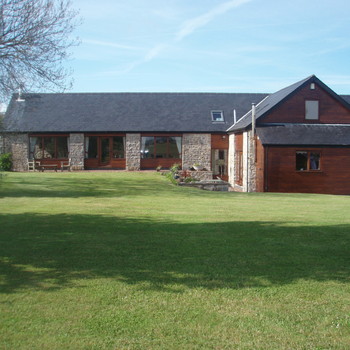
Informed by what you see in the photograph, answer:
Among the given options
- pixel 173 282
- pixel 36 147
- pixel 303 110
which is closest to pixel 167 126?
pixel 36 147

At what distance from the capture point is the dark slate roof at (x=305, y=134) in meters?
24.6

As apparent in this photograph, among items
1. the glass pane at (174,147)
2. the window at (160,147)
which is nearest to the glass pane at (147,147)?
the window at (160,147)

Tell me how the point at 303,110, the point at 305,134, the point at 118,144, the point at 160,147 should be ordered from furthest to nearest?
1. the point at 118,144
2. the point at 160,147
3. the point at 303,110
4. the point at 305,134

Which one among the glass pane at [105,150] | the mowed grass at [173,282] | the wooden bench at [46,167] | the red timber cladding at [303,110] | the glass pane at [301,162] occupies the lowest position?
the mowed grass at [173,282]

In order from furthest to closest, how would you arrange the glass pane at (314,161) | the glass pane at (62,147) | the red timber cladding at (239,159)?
the glass pane at (62,147) < the red timber cladding at (239,159) < the glass pane at (314,161)

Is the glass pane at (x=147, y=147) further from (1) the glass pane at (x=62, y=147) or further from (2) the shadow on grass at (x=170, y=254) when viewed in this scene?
(2) the shadow on grass at (x=170, y=254)

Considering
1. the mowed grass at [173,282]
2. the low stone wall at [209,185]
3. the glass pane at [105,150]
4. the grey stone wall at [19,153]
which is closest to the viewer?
the mowed grass at [173,282]

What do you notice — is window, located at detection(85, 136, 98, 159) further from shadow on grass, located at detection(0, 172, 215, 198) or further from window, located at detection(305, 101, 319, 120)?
window, located at detection(305, 101, 319, 120)

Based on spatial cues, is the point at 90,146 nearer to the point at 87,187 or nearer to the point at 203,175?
the point at 203,175

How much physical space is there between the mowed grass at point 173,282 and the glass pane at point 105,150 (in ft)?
76.7

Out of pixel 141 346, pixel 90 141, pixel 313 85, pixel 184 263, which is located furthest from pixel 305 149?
pixel 141 346

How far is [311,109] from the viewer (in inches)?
1041

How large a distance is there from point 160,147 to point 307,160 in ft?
41.4

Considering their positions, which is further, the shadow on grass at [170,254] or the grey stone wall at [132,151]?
the grey stone wall at [132,151]
